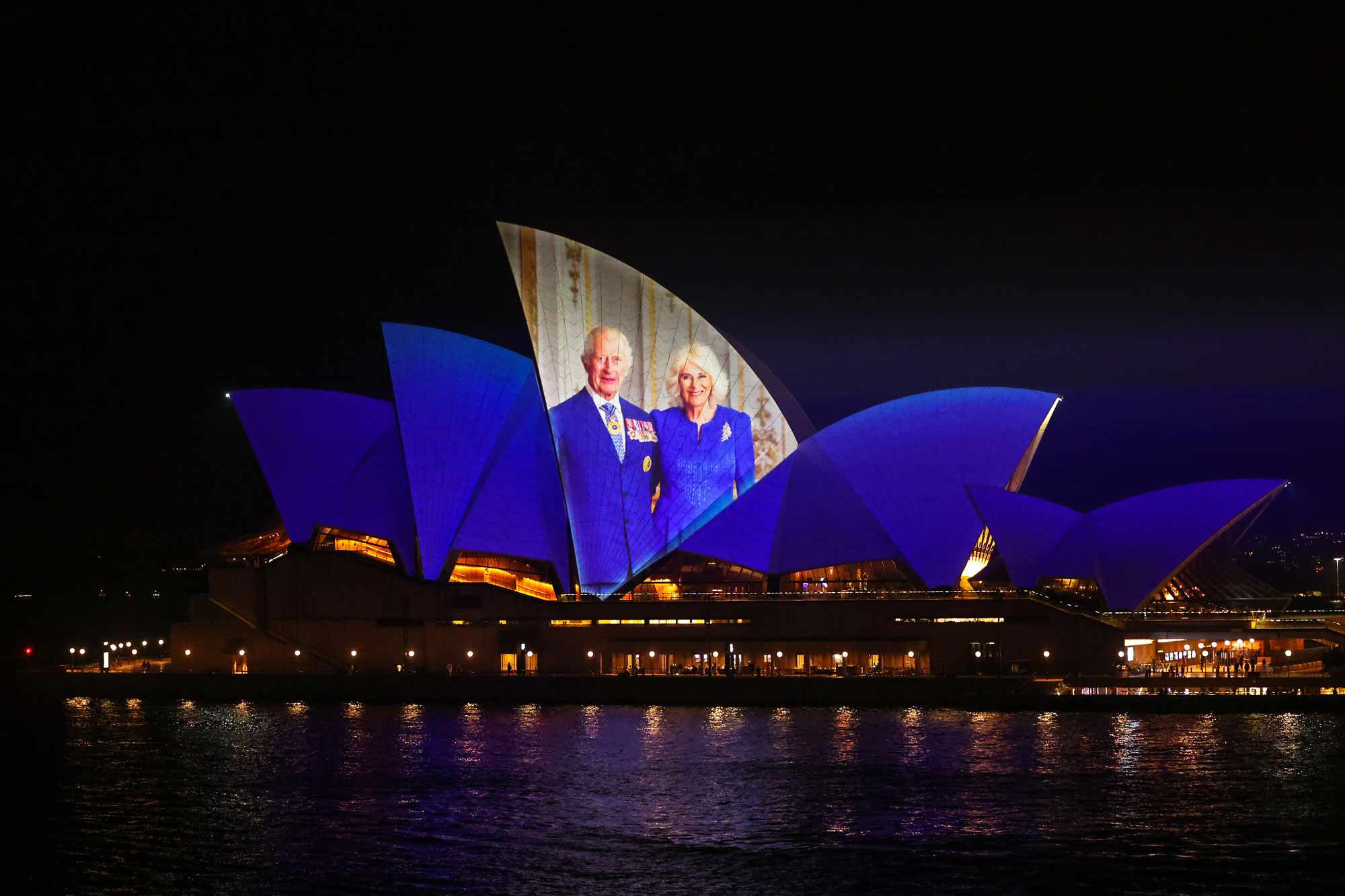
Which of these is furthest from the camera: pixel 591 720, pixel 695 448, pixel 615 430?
pixel 695 448

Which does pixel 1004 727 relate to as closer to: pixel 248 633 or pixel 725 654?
pixel 725 654

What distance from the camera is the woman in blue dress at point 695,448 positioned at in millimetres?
57125

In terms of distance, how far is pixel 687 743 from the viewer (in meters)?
39.9

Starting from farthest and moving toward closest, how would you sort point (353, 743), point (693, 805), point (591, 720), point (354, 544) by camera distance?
1. point (354, 544)
2. point (591, 720)
3. point (353, 743)
4. point (693, 805)

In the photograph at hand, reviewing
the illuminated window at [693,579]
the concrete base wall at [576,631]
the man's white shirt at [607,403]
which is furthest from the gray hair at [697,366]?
the concrete base wall at [576,631]

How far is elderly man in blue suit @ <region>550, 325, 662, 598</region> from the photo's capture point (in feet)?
182

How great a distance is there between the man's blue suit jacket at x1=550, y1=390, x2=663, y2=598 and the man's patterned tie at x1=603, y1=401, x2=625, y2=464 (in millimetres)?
133

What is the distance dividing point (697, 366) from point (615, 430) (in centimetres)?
382

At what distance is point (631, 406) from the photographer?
56.7 meters

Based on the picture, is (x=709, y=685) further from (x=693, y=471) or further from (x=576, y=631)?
(x=693, y=471)

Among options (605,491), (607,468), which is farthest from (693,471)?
(605,491)

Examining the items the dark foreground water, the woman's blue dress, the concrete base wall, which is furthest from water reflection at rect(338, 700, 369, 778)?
the woman's blue dress

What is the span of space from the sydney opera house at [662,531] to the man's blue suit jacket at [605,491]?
3.3 inches

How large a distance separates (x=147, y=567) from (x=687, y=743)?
45471mm
